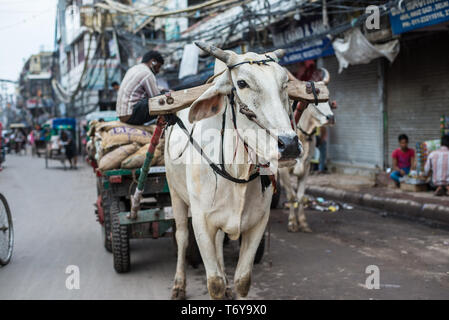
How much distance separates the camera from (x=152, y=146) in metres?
A: 5.14

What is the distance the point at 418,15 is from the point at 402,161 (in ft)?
9.63

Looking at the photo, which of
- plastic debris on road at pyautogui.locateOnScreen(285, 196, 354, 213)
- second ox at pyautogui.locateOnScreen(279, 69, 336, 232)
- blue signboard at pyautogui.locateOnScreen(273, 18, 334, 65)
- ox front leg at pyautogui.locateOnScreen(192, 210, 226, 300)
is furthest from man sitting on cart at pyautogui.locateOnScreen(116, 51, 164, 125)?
blue signboard at pyautogui.locateOnScreen(273, 18, 334, 65)

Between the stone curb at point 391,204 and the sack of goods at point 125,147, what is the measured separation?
15.8 ft

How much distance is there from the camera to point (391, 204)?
9500mm

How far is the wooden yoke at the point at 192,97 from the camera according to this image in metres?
3.86

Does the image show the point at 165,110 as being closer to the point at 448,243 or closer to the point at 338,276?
the point at 338,276

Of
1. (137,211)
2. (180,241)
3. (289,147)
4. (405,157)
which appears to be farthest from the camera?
(405,157)

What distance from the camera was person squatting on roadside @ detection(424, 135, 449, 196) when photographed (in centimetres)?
940

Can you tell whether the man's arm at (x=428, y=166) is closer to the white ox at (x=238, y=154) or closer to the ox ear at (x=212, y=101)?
the white ox at (x=238, y=154)

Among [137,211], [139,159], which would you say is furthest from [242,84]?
[139,159]

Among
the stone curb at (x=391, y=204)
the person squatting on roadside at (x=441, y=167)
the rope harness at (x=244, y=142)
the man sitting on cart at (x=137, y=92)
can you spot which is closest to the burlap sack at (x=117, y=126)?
the man sitting on cart at (x=137, y=92)

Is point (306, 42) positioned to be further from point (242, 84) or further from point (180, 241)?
point (242, 84)
